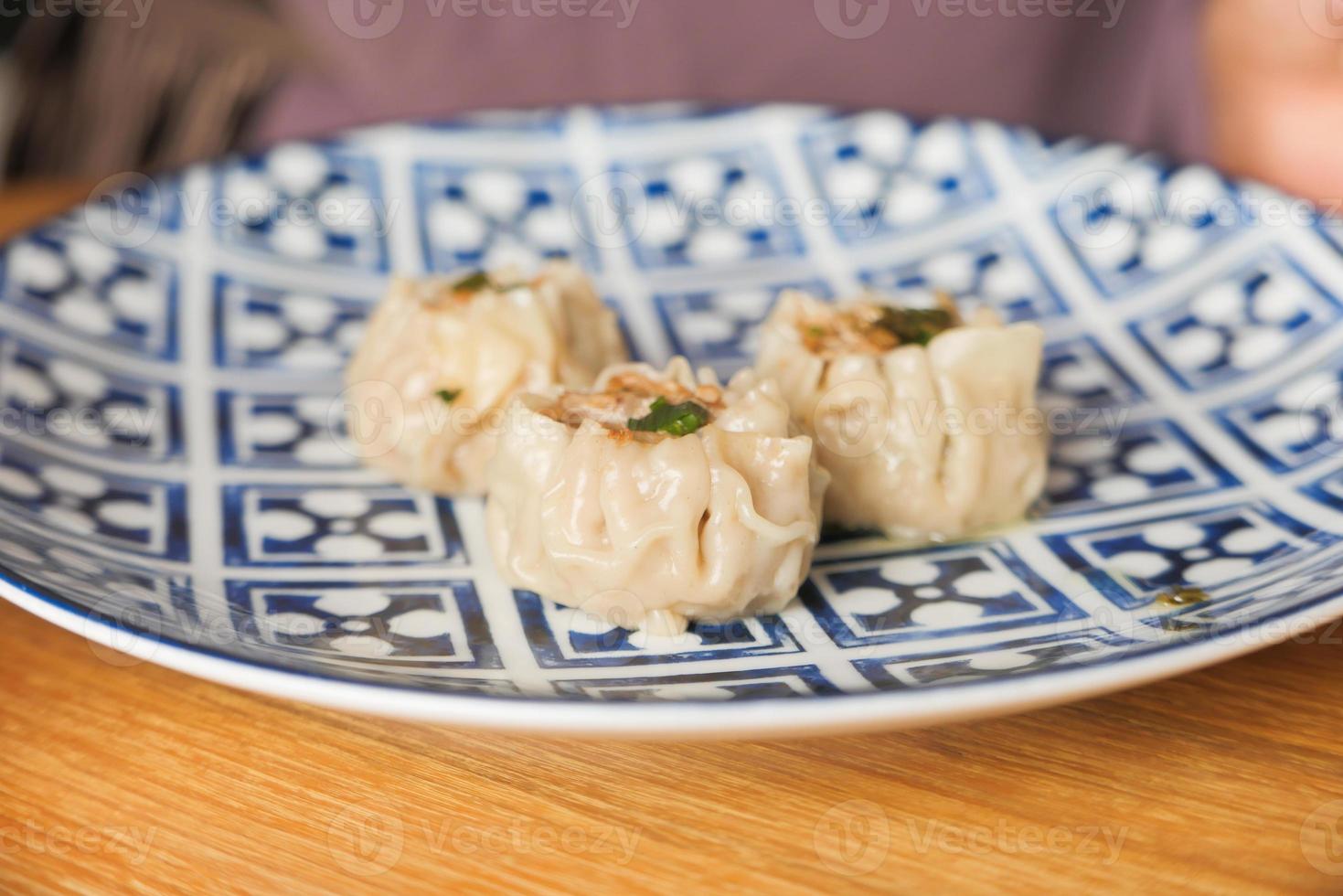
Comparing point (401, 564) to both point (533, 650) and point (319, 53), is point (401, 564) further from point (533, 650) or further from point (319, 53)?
point (319, 53)

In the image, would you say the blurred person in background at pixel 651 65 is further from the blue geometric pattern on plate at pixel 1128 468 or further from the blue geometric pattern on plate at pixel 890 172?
the blue geometric pattern on plate at pixel 1128 468

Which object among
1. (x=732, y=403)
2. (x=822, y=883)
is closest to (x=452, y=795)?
(x=822, y=883)

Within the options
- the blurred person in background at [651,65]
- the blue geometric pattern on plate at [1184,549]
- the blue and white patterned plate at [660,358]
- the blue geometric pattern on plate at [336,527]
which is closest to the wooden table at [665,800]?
the blue and white patterned plate at [660,358]

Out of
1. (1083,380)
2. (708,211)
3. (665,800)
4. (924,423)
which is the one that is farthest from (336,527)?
(1083,380)

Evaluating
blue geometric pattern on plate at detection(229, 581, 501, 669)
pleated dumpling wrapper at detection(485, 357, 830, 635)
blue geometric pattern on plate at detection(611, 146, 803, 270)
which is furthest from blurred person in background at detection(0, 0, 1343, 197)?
blue geometric pattern on plate at detection(229, 581, 501, 669)

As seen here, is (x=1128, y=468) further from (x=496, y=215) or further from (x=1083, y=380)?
(x=496, y=215)

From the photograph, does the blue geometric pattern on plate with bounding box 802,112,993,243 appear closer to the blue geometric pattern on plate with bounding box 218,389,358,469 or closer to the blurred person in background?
the blurred person in background
